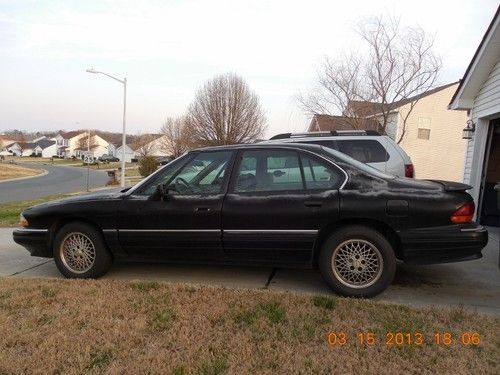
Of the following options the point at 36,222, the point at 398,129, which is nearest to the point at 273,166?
the point at 36,222

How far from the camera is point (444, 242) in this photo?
437cm

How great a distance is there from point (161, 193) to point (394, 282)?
277cm

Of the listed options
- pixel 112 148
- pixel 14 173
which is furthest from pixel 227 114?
pixel 112 148

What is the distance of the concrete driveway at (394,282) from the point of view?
459 cm

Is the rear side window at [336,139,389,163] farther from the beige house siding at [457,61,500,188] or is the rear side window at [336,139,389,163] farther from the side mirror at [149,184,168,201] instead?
the side mirror at [149,184,168,201]

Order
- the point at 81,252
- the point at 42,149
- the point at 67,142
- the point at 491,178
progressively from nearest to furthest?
the point at 81,252 < the point at 491,178 < the point at 67,142 < the point at 42,149

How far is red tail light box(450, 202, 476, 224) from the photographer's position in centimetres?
438

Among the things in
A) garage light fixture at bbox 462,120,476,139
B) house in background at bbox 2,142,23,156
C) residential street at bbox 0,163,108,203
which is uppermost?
garage light fixture at bbox 462,120,476,139

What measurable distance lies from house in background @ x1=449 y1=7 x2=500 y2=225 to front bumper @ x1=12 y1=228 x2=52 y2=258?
26.2 ft

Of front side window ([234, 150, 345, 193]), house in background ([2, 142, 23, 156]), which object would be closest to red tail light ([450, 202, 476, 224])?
front side window ([234, 150, 345, 193])

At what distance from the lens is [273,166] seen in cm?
489

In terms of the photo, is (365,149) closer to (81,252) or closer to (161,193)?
(161,193)

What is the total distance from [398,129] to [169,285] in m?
22.3

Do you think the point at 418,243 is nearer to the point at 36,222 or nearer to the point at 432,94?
the point at 36,222
